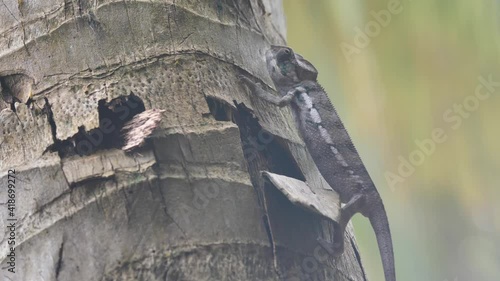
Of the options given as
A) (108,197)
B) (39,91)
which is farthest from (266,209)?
(39,91)

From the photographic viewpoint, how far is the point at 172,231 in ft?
4.95

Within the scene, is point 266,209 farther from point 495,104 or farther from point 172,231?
point 495,104

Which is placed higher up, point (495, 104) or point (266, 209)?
point (495, 104)

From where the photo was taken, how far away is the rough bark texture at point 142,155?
4.90 feet

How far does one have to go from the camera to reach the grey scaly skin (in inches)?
116

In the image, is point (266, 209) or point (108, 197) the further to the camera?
point (266, 209)

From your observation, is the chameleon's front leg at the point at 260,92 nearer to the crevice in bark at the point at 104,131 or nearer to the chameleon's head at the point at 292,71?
the crevice in bark at the point at 104,131

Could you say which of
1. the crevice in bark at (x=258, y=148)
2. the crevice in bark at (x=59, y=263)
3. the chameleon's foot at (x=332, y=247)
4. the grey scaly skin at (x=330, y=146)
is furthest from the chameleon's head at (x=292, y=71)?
the crevice in bark at (x=59, y=263)

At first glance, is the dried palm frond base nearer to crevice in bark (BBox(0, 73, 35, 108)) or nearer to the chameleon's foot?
crevice in bark (BBox(0, 73, 35, 108))

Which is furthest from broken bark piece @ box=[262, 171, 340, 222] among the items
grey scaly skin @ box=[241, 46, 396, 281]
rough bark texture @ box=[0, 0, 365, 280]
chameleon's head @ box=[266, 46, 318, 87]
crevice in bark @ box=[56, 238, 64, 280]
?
chameleon's head @ box=[266, 46, 318, 87]

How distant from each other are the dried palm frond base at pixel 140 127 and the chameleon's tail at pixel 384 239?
1678mm

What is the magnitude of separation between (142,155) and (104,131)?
0.44ft

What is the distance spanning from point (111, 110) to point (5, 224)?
15.3 inches

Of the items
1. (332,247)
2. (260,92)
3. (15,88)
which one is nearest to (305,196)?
(332,247)
